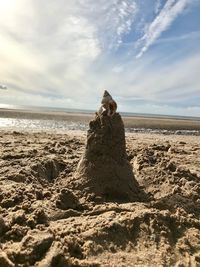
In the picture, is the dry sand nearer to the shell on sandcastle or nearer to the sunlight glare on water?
the shell on sandcastle

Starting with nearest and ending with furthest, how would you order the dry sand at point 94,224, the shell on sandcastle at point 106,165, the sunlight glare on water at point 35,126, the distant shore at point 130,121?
1. the dry sand at point 94,224
2. the shell on sandcastle at point 106,165
3. the sunlight glare on water at point 35,126
4. the distant shore at point 130,121

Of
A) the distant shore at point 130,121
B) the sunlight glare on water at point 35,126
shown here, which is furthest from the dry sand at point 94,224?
the distant shore at point 130,121

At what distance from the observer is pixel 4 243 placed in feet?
12.0

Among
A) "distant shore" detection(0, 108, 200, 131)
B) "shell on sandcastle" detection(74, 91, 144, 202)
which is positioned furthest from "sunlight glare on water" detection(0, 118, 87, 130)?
"shell on sandcastle" detection(74, 91, 144, 202)

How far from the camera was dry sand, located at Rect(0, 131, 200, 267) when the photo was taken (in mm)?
3600

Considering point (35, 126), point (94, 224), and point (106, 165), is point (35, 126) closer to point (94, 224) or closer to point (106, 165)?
point (106, 165)

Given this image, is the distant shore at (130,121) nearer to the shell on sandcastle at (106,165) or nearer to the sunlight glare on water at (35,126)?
the sunlight glare on water at (35,126)

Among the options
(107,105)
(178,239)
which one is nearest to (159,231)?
(178,239)

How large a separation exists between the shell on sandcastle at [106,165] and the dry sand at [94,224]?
26cm

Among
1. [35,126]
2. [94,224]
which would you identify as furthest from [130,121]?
[94,224]

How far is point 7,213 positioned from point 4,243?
75 cm

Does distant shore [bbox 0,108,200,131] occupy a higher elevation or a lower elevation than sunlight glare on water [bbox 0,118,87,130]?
lower

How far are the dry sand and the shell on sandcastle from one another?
0.26m

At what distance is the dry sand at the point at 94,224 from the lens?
11.8 feet
